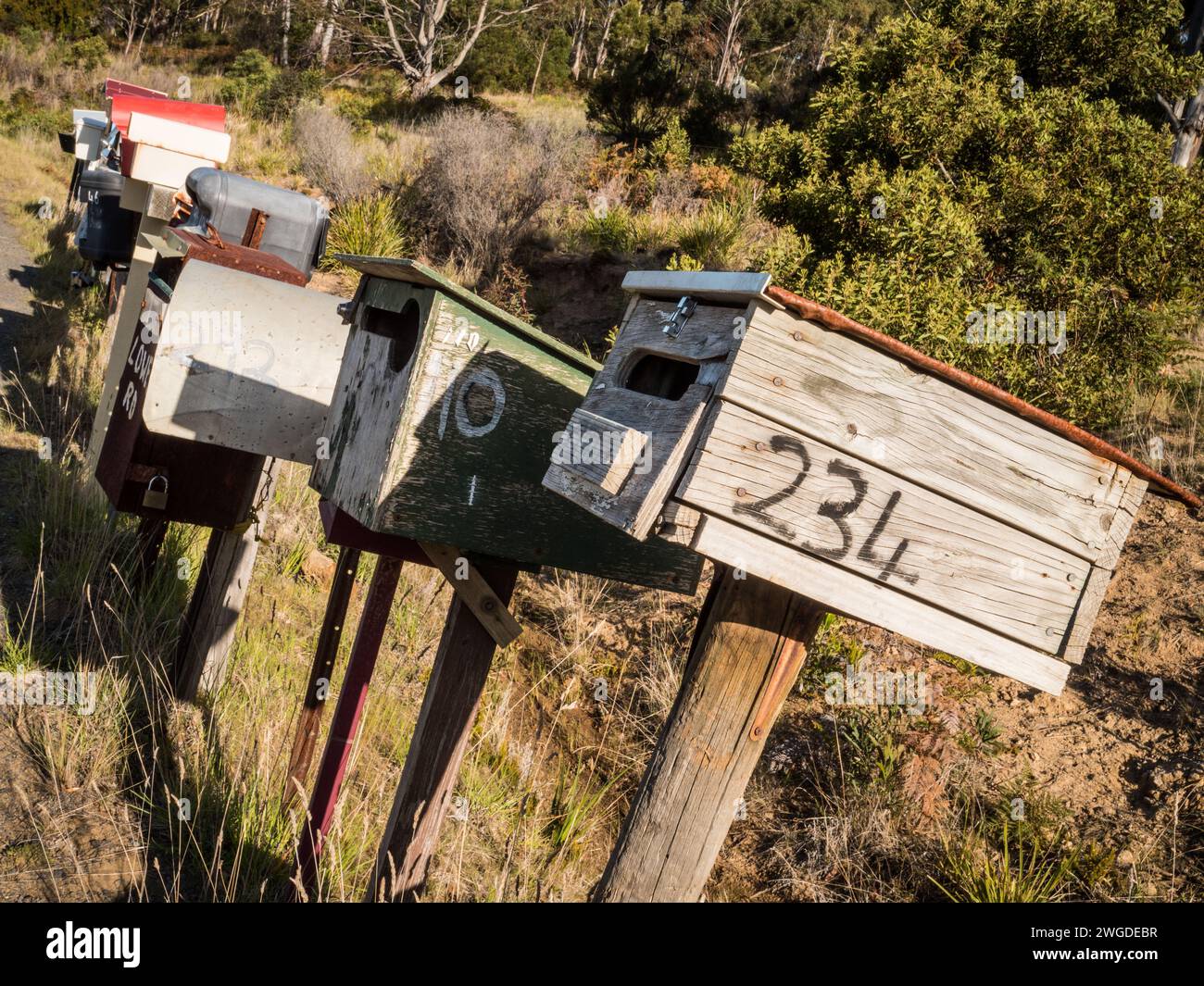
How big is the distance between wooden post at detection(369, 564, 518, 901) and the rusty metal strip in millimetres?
1118

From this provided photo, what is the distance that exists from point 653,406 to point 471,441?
0.57m

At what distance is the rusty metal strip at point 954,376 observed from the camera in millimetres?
1531

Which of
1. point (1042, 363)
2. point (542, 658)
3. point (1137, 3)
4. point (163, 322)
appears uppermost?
point (1137, 3)

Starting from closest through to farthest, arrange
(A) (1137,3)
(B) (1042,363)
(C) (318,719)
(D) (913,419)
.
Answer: (D) (913,419) < (C) (318,719) < (B) (1042,363) < (A) (1137,3)

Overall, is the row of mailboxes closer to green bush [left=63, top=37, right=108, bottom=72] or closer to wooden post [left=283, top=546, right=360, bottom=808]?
wooden post [left=283, top=546, right=360, bottom=808]

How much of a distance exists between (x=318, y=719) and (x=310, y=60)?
2740 centimetres

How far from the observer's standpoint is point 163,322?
271cm

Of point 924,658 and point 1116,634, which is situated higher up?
point 1116,634

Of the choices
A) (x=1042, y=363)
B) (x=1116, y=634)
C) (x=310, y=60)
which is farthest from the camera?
(x=310, y=60)

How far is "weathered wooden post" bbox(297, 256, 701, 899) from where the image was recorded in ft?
7.03

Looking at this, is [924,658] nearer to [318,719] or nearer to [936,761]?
[936,761]

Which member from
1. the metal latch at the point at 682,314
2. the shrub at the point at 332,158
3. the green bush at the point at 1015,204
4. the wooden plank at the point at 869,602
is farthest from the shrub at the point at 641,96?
the wooden plank at the point at 869,602

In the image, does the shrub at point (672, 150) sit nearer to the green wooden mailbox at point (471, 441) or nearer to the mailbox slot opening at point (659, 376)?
the green wooden mailbox at point (471, 441)
